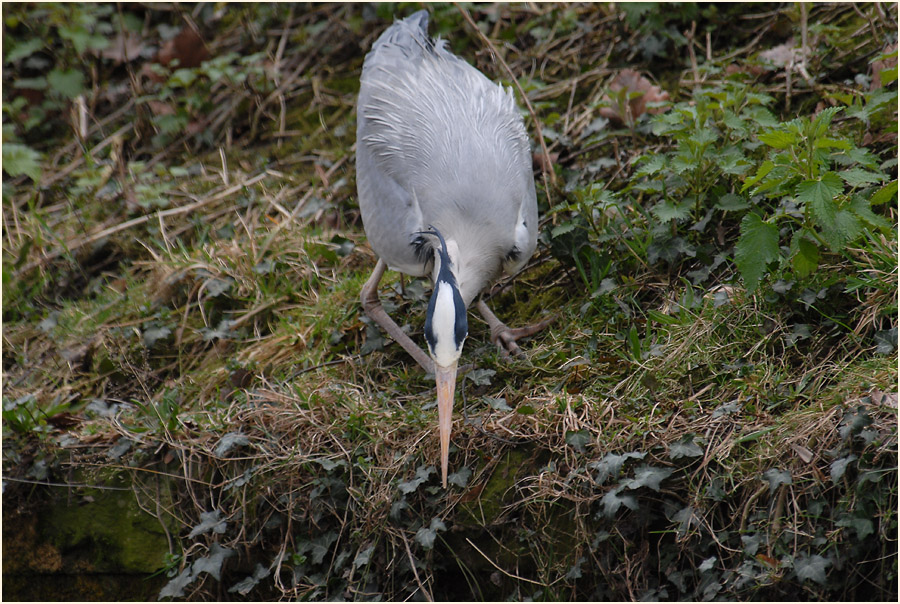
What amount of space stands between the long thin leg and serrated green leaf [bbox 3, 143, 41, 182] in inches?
123

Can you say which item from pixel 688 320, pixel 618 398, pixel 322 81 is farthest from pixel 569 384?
pixel 322 81

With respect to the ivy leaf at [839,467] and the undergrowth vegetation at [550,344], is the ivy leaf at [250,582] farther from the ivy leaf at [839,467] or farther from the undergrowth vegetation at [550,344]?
the ivy leaf at [839,467]

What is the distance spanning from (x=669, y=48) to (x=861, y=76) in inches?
52.3

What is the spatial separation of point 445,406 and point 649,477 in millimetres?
830

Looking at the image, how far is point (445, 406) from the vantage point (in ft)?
11.0

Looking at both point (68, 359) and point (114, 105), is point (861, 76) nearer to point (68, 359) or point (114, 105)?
point (68, 359)

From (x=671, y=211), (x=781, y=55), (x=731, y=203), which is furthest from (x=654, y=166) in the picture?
(x=781, y=55)

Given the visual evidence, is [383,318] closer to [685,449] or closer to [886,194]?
[685,449]

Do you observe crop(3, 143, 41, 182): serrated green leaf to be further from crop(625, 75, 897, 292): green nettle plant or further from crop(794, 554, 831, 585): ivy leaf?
crop(794, 554, 831, 585): ivy leaf

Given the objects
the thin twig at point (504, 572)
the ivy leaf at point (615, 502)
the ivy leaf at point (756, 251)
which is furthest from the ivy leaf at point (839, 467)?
the thin twig at point (504, 572)

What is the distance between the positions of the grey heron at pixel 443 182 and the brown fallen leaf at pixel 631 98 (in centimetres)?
70

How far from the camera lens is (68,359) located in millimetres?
4945

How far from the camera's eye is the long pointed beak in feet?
10.8

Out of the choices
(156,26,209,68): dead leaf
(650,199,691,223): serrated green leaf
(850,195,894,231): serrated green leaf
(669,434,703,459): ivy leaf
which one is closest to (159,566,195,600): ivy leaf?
(669,434,703,459): ivy leaf
